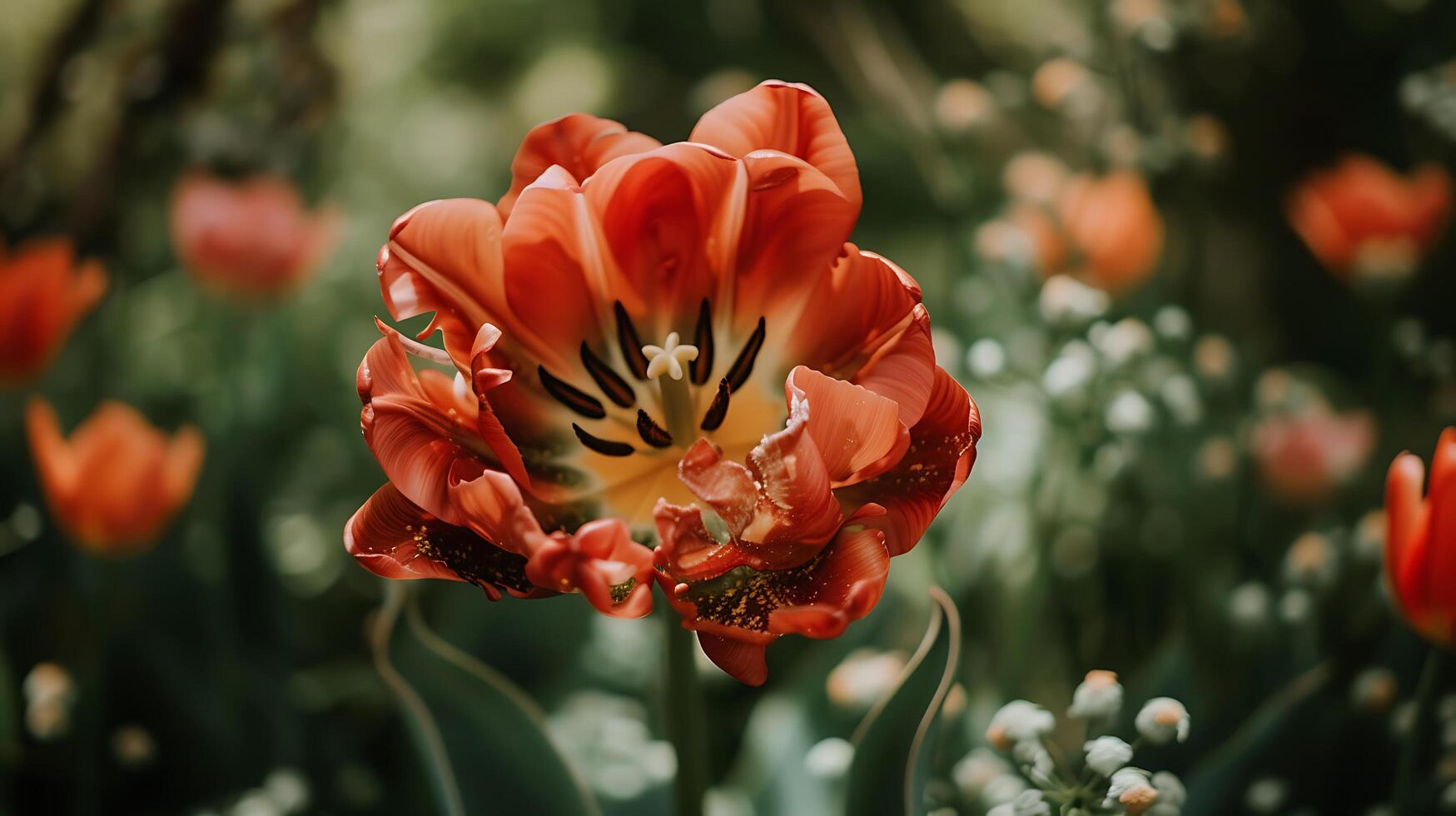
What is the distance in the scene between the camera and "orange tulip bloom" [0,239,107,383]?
1.88ft

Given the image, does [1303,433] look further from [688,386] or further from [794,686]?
[688,386]

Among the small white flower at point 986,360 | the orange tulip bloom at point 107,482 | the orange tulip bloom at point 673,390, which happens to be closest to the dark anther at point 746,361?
the orange tulip bloom at point 673,390

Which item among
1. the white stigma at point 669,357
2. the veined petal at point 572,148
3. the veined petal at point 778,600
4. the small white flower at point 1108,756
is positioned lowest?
the small white flower at point 1108,756

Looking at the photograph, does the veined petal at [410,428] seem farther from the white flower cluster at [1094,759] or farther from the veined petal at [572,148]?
the white flower cluster at [1094,759]

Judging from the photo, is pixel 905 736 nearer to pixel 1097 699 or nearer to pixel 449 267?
pixel 1097 699

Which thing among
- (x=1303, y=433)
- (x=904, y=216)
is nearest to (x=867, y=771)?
(x=1303, y=433)

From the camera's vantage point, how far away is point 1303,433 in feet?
2.05

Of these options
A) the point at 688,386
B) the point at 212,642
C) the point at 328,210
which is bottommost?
the point at 212,642

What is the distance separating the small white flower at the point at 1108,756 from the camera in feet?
1.03

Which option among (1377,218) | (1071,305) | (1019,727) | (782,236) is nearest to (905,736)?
(1019,727)

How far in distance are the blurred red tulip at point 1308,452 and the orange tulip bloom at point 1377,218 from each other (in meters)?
0.08

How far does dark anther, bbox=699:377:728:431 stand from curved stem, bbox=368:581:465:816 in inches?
4.3

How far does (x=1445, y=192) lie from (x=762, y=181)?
1.82 feet

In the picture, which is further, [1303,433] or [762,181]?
[1303,433]
